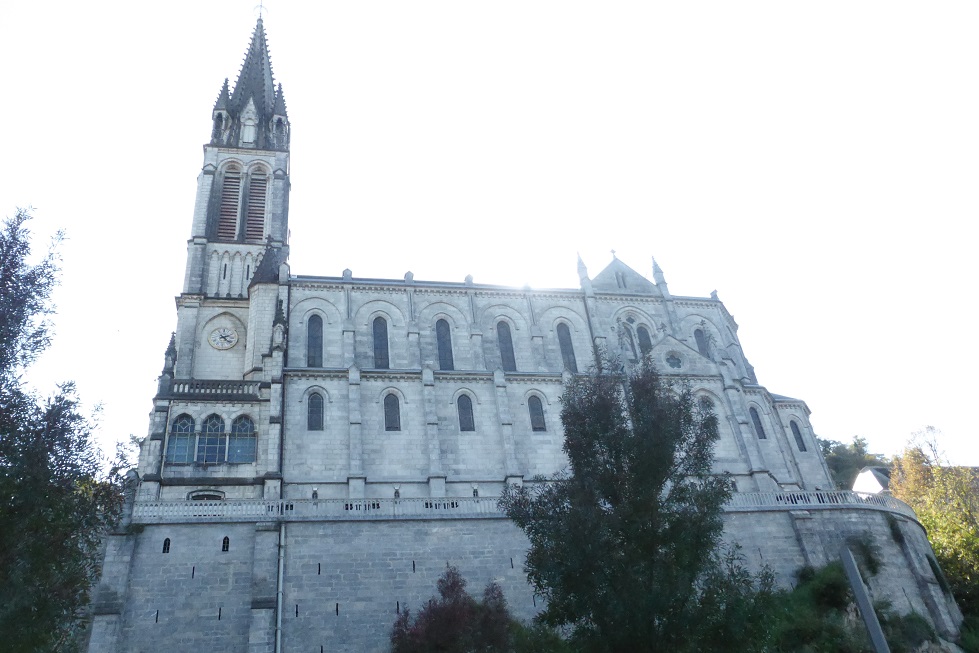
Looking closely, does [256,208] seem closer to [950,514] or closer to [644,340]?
[644,340]

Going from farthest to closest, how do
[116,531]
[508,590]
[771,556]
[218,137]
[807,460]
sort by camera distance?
[218,137] → [807,460] → [771,556] → [508,590] → [116,531]

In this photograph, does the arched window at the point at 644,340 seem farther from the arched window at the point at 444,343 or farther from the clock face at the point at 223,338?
the clock face at the point at 223,338

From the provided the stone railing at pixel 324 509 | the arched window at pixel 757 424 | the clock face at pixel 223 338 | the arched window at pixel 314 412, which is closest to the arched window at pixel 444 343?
the arched window at pixel 314 412

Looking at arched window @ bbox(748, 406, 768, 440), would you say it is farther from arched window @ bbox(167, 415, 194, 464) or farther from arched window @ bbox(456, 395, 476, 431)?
arched window @ bbox(167, 415, 194, 464)

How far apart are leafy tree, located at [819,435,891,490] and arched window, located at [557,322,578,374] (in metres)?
Answer: 31.4

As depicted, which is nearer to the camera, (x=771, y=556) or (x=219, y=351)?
(x=771, y=556)

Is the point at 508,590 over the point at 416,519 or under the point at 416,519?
under

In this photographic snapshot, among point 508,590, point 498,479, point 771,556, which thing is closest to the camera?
point 508,590

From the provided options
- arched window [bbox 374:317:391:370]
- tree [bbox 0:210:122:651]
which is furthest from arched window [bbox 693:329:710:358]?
tree [bbox 0:210:122:651]

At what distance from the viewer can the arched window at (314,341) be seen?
118 ft

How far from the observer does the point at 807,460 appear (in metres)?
40.9

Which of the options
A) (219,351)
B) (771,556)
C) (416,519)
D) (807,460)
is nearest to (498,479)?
(416,519)

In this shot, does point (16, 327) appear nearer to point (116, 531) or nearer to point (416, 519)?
point (116, 531)

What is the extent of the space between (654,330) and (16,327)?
→ 3228 centimetres
